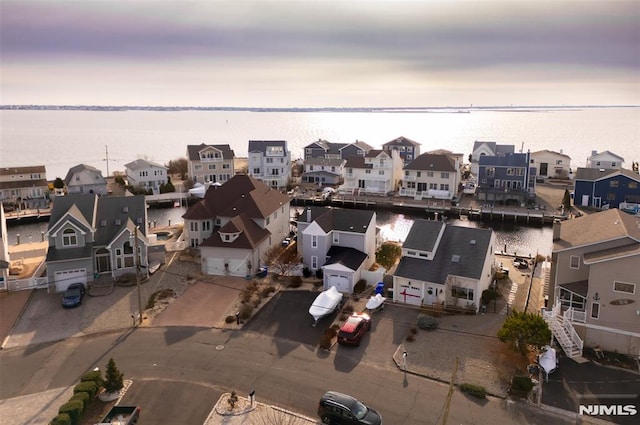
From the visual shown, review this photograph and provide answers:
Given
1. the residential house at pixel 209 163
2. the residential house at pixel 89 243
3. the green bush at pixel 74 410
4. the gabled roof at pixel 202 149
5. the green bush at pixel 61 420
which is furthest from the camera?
the gabled roof at pixel 202 149

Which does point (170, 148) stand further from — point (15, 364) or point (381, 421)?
point (381, 421)

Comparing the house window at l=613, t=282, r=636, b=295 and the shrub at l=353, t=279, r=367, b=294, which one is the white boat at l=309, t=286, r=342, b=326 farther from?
the house window at l=613, t=282, r=636, b=295

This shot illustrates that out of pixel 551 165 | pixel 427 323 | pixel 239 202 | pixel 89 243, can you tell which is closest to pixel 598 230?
pixel 427 323

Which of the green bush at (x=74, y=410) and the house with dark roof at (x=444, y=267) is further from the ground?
the house with dark roof at (x=444, y=267)

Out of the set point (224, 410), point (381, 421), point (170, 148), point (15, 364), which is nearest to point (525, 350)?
point (381, 421)

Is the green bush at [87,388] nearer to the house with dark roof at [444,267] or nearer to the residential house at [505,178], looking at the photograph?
the house with dark roof at [444,267]

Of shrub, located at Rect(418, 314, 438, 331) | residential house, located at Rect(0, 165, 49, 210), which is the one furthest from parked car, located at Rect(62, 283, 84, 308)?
residential house, located at Rect(0, 165, 49, 210)

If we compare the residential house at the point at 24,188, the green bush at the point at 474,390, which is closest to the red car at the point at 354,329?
the green bush at the point at 474,390

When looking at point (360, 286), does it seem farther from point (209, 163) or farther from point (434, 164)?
point (209, 163)
